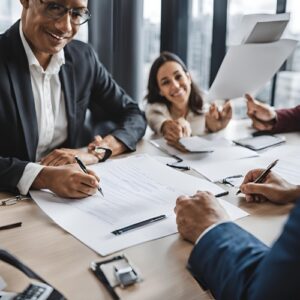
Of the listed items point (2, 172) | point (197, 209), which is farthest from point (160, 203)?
point (2, 172)

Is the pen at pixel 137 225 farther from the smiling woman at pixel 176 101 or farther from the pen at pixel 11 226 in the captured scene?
the smiling woman at pixel 176 101

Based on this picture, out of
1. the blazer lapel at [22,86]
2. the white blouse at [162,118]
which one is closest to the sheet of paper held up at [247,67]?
the white blouse at [162,118]

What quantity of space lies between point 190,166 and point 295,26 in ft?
4.66

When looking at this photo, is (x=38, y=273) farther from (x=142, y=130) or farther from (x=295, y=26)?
(x=295, y=26)

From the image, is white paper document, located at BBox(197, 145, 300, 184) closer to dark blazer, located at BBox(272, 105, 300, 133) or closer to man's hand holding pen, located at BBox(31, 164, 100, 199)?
dark blazer, located at BBox(272, 105, 300, 133)

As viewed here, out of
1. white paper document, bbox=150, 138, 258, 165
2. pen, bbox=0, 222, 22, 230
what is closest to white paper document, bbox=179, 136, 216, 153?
white paper document, bbox=150, 138, 258, 165

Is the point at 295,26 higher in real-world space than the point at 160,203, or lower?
higher

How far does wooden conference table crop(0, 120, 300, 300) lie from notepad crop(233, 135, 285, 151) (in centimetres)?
50

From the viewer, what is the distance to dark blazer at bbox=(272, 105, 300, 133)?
175 cm

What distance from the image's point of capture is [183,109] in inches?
81.0

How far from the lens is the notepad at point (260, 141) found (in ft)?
5.03

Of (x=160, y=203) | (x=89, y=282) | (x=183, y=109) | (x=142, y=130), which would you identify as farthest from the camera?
(x=183, y=109)

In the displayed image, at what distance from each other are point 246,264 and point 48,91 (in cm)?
114

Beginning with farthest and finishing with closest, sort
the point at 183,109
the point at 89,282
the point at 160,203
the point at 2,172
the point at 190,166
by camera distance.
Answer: the point at 183,109
the point at 190,166
the point at 2,172
the point at 160,203
the point at 89,282
